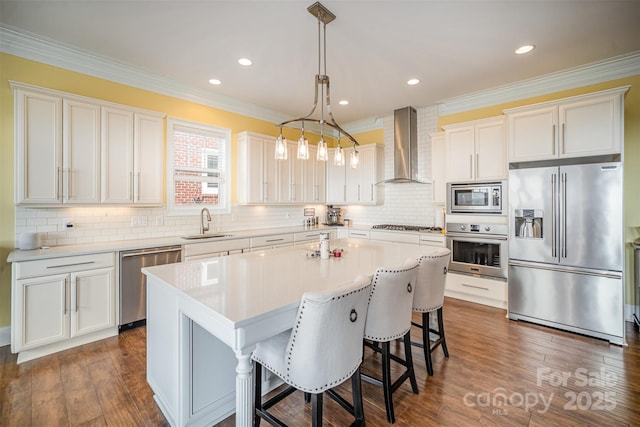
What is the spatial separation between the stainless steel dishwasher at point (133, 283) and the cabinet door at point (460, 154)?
3.98 m

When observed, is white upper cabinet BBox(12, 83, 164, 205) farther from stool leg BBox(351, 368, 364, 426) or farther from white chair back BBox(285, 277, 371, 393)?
stool leg BBox(351, 368, 364, 426)

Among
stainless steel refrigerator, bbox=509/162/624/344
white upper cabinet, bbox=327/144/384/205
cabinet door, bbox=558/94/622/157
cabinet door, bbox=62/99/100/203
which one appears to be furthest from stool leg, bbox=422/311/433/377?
cabinet door, bbox=62/99/100/203

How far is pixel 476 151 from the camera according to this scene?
388 cm

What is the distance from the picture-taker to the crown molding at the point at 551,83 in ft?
10.6

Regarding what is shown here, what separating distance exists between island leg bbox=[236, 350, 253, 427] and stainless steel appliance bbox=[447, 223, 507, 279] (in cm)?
351

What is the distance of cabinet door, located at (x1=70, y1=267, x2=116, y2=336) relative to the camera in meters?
2.69

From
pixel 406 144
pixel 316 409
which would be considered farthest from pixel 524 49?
pixel 316 409

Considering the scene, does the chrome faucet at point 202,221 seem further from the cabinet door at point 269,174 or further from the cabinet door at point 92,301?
the cabinet door at point 92,301

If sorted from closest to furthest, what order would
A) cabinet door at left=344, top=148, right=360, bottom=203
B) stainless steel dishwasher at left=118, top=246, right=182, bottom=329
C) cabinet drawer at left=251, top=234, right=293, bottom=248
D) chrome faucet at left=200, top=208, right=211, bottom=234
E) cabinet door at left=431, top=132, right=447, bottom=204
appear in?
1. stainless steel dishwasher at left=118, top=246, right=182, bottom=329
2. chrome faucet at left=200, top=208, right=211, bottom=234
3. cabinet drawer at left=251, top=234, right=293, bottom=248
4. cabinet door at left=431, top=132, right=447, bottom=204
5. cabinet door at left=344, top=148, right=360, bottom=203

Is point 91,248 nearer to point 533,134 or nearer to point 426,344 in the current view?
point 426,344

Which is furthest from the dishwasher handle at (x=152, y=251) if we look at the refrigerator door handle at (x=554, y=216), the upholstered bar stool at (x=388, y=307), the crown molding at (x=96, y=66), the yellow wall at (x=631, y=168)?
the yellow wall at (x=631, y=168)

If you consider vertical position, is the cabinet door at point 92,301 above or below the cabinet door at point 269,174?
below

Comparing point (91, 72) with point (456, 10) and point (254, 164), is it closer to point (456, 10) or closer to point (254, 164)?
point (254, 164)

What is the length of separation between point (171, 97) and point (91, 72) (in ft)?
2.80
